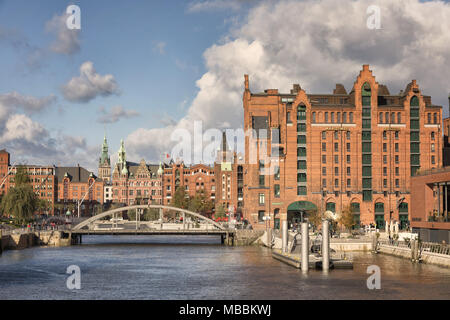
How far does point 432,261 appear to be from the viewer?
241 ft

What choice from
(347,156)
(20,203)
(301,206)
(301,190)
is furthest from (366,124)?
(20,203)

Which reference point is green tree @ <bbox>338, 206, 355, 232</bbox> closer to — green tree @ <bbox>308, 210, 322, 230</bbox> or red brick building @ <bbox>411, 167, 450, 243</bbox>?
green tree @ <bbox>308, 210, 322, 230</bbox>

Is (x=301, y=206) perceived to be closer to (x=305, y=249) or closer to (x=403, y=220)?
(x=403, y=220)

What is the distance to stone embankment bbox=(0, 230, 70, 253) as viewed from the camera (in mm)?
101750

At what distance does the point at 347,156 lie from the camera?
12925 cm

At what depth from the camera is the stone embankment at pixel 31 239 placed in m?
102

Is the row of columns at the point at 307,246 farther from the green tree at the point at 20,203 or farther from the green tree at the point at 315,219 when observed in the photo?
the green tree at the point at 20,203

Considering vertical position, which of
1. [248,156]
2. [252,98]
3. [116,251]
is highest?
[252,98]

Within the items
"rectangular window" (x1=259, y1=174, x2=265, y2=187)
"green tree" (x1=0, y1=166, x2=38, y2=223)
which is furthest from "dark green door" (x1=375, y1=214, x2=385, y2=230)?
"green tree" (x1=0, y1=166, x2=38, y2=223)

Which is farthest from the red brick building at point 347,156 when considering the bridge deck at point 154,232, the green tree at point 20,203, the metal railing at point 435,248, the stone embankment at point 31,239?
the metal railing at point 435,248
